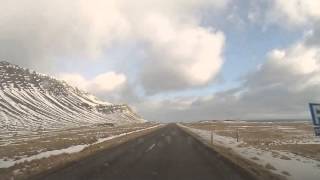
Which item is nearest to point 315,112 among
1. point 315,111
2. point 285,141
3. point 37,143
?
point 315,111

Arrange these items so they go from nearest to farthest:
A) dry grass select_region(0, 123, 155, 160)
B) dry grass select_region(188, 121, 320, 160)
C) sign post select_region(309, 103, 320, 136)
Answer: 1. sign post select_region(309, 103, 320, 136)
2. dry grass select_region(0, 123, 155, 160)
3. dry grass select_region(188, 121, 320, 160)

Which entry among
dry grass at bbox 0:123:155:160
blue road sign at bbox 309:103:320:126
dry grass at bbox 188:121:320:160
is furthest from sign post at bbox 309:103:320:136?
dry grass at bbox 0:123:155:160

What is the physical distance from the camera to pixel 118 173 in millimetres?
19906

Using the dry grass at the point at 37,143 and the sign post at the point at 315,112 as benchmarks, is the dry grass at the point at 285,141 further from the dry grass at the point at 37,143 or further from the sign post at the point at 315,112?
the dry grass at the point at 37,143

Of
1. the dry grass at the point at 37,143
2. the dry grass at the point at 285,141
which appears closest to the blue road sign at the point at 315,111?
the dry grass at the point at 285,141

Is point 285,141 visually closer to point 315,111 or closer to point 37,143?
point 37,143

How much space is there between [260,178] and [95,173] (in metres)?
7.61

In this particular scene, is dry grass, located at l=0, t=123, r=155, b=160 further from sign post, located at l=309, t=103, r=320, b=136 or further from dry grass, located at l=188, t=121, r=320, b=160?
sign post, located at l=309, t=103, r=320, b=136

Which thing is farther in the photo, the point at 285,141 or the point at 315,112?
the point at 285,141

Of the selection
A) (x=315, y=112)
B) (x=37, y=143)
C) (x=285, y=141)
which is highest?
(x=37, y=143)

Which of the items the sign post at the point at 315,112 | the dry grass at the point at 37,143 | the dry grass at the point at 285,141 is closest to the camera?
the sign post at the point at 315,112

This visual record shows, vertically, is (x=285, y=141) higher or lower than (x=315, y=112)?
higher

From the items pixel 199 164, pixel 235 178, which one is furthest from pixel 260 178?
pixel 199 164

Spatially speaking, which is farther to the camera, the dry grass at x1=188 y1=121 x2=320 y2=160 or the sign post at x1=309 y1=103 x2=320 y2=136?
the dry grass at x1=188 y1=121 x2=320 y2=160
